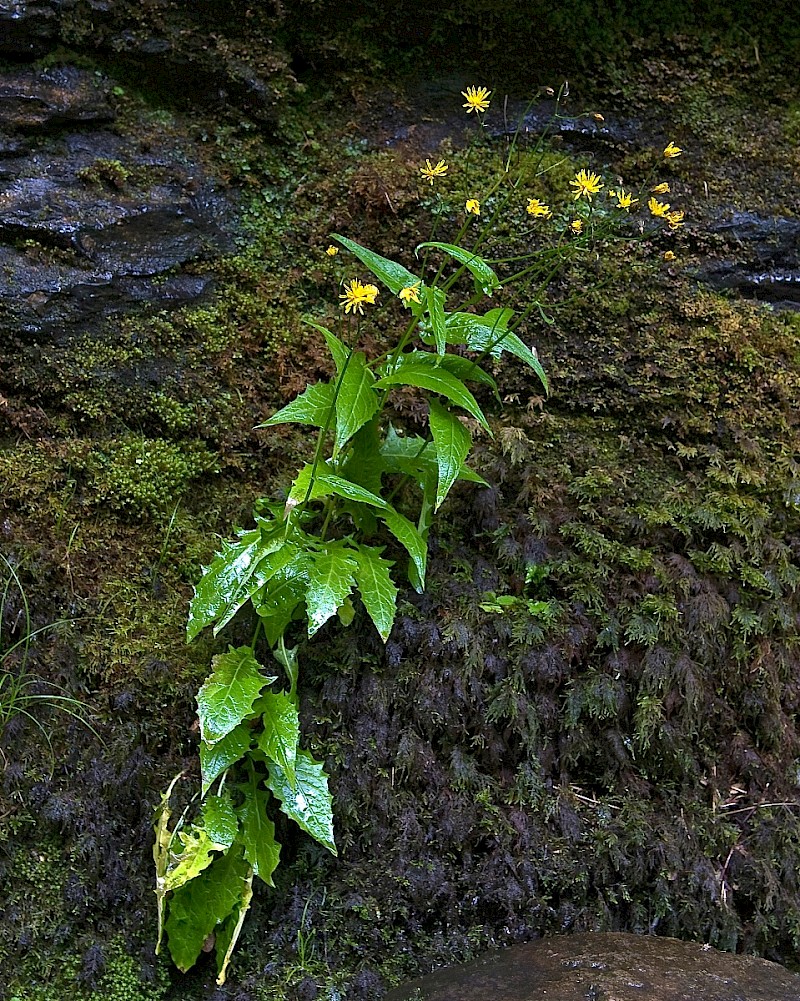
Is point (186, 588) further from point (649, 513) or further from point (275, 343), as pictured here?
point (649, 513)

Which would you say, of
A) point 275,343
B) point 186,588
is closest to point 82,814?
point 186,588

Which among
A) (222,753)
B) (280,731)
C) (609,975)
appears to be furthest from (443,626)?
(609,975)

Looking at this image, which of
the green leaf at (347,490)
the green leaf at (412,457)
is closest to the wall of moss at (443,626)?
the green leaf at (412,457)

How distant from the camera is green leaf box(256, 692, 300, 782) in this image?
7.11 feet

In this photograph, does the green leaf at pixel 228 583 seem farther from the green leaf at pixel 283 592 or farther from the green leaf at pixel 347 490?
the green leaf at pixel 347 490

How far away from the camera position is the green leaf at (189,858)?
2123 millimetres

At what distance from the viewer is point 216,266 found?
3178 millimetres

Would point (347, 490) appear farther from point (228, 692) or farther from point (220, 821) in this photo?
point (220, 821)

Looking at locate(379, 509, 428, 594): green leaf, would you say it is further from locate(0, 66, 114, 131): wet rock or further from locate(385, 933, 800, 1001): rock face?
locate(0, 66, 114, 131): wet rock

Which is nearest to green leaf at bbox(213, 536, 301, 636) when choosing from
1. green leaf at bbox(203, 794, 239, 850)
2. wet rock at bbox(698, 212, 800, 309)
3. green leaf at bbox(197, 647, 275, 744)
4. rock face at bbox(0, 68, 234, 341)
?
green leaf at bbox(197, 647, 275, 744)

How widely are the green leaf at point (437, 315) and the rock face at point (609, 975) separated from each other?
1.64 metres

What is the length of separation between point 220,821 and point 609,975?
3.55ft

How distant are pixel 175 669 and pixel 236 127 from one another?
7.28 feet

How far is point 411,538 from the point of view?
2408 mm
